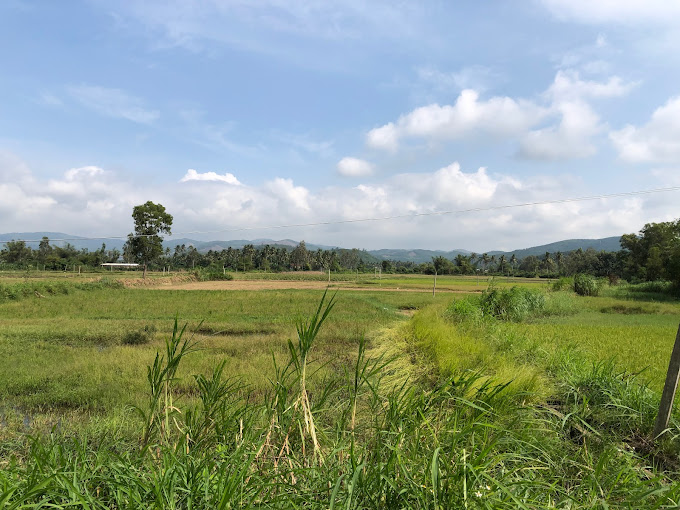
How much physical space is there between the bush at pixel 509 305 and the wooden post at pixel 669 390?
10.0 metres

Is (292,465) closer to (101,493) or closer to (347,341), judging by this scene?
(101,493)

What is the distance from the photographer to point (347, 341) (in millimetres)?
9836

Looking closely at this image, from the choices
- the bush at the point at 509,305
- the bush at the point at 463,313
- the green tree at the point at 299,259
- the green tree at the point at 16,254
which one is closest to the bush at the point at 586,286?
the bush at the point at 509,305

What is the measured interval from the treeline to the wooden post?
872 inches

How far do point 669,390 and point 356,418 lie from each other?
248 cm

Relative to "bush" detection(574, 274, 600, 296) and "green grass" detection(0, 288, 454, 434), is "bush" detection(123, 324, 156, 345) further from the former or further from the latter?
"bush" detection(574, 274, 600, 296)

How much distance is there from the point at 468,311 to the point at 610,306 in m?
9.62

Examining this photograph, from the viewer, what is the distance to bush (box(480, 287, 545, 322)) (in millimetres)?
13586

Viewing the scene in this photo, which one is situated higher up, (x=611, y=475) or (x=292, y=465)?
(x=292, y=465)

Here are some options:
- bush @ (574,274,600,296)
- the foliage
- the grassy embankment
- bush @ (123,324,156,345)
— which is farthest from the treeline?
bush @ (123,324,156,345)

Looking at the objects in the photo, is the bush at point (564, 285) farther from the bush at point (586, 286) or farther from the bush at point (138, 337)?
the bush at point (138, 337)

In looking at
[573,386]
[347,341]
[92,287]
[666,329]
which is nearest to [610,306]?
[666,329]

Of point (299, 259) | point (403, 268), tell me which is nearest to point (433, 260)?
point (403, 268)

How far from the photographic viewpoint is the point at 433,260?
211ft
